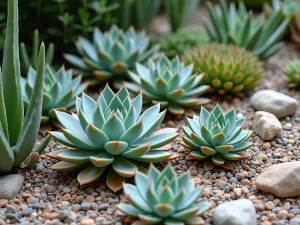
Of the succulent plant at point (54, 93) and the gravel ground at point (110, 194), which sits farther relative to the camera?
the succulent plant at point (54, 93)

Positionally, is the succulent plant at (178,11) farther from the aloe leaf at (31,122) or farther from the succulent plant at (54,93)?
the aloe leaf at (31,122)

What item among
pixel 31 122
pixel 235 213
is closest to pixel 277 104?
pixel 235 213

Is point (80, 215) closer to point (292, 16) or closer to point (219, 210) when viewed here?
point (219, 210)

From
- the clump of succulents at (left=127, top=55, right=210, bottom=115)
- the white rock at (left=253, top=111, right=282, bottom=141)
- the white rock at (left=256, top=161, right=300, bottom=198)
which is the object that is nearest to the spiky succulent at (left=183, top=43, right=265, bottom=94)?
the clump of succulents at (left=127, top=55, right=210, bottom=115)

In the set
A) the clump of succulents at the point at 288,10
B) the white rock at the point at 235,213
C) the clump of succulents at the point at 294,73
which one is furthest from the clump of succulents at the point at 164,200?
the clump of succulents at the point at 288,10

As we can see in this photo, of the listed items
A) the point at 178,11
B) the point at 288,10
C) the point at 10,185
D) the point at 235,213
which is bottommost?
the point at 10,185

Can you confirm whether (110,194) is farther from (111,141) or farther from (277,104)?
(277,104)

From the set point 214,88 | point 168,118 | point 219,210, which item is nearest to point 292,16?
point 214,88

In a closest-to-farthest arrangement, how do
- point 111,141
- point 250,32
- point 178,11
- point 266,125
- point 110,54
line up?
point 111,141
point 266,125
point 110,54
point 250,32
point 178,11
